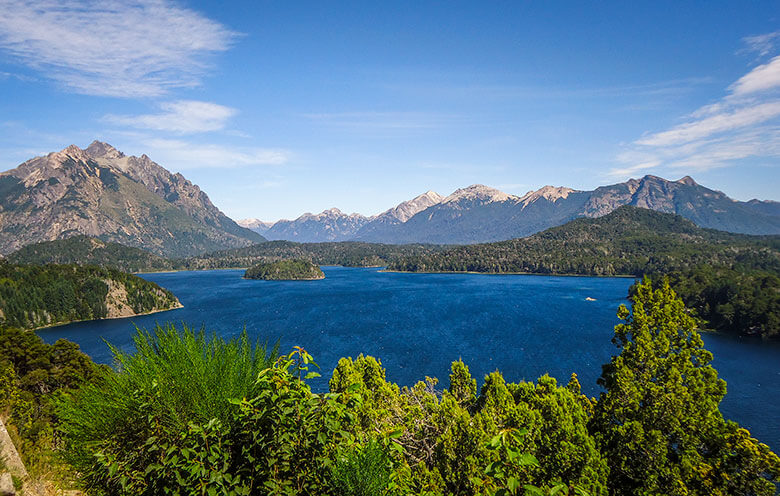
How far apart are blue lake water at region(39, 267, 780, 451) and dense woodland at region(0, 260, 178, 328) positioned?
8.06 metres

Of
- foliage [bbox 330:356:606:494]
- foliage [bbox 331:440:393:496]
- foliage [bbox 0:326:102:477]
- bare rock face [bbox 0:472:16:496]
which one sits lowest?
foliage [bbox 0:326:102:477]

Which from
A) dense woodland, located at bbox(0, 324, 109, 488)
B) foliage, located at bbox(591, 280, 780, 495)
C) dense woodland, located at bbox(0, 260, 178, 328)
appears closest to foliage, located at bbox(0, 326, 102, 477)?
dense woodland, located at bbox(0, 324, 109, 488)

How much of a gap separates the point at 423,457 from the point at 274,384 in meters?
21.7

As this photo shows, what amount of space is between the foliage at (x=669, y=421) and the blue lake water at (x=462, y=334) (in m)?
35.9

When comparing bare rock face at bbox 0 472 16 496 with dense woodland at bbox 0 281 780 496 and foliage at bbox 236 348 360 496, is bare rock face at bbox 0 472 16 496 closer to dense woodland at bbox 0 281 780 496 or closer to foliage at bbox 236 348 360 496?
dense woodland at bbox 0 281 780 496

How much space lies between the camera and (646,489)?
58.1ft

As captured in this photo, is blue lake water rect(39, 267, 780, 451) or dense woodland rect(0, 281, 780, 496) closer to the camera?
dense woodland rect(0, 281, 780, 496)

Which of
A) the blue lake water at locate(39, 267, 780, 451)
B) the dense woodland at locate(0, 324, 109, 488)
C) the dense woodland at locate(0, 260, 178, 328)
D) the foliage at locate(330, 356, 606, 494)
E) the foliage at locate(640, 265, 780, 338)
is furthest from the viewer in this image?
the dense woodland at locate(0, 260, 178, 328)

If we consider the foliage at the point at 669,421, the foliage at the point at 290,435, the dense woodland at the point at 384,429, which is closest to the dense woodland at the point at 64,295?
the dense woodland at the point at 384,429

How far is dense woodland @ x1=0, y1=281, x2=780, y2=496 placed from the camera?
5.68m

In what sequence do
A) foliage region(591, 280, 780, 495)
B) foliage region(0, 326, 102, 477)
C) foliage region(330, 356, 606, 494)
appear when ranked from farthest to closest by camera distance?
foliage region(0, 326, 102, 477), foliage region(330, 356, 606, 494), foliage region(591, 280, 780, 495)

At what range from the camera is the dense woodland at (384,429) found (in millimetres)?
5680

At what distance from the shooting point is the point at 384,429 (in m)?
18.4

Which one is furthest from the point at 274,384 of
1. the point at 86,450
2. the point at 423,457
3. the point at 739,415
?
the point at 739,415
